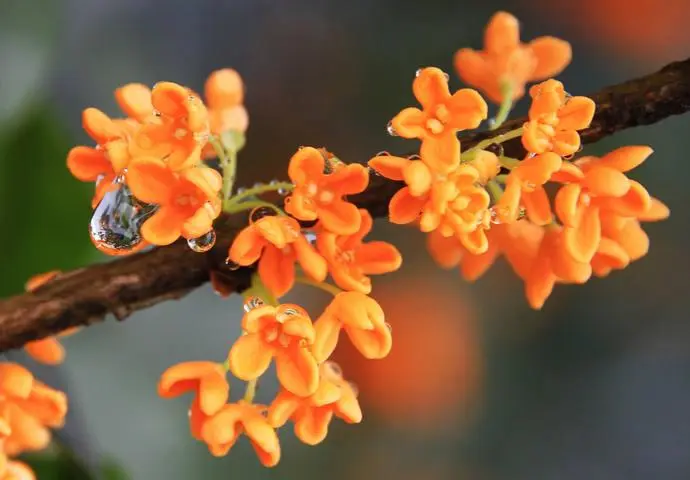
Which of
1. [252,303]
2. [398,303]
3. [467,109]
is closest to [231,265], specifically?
[252,303]

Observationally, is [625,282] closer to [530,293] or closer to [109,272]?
[530,293]

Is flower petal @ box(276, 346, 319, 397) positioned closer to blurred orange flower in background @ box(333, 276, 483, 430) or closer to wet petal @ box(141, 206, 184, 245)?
wet petal @ box(141, 206, 184, 245)

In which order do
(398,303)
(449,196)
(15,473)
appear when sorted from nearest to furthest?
(449,196), (15,473), (398,303)

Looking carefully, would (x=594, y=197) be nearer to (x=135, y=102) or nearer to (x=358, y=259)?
(x=358, y=259)

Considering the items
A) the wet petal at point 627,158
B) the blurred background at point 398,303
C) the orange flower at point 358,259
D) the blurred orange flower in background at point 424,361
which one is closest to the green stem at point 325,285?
the orange flower at point 358,259

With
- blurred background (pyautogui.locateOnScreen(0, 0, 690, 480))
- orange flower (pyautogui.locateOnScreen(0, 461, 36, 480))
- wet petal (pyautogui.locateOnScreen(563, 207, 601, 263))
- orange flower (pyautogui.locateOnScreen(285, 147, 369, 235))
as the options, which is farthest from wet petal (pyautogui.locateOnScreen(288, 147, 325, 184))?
blurred background (pyautogui.locateOnScreen(0, 0, 690, 480))

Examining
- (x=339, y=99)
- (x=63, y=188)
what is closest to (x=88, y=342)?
(x=63, y=188)
